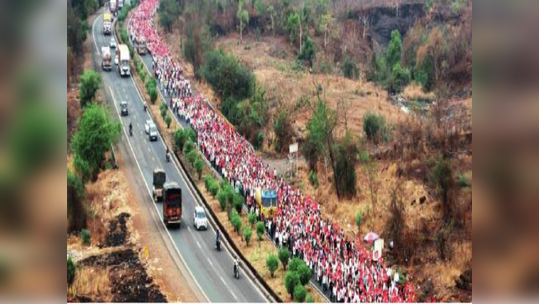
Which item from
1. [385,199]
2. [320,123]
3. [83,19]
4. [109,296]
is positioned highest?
[83,19]

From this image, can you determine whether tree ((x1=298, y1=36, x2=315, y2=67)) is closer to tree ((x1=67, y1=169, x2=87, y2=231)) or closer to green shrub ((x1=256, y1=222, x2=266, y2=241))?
green shrub ((x1=256, y1=222, x2=266, y2=241))

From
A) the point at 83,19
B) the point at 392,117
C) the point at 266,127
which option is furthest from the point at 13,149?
the point at 83,19

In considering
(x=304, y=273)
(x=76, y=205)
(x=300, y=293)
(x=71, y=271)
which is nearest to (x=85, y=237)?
(x=76, y=205)

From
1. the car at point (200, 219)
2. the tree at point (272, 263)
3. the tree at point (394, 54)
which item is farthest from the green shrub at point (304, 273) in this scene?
the tree at point (394, 54)

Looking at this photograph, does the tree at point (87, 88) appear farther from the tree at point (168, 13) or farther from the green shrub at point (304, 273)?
the tree at point (168, 13)

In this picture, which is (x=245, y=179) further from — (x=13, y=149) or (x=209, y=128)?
(x=13, y=149)

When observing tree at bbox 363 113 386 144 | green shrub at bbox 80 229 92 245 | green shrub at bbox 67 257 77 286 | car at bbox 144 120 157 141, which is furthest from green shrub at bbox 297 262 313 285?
car at bbox 144 120 157 141
